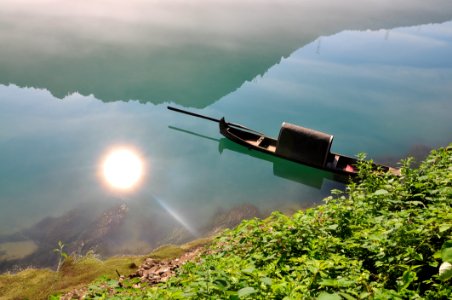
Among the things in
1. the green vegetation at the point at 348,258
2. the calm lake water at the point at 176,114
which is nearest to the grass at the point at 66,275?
the calm lake water at the point at 176,114

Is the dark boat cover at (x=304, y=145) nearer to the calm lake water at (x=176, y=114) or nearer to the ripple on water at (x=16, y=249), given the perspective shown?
the calm lake water at (x=176, y=114)

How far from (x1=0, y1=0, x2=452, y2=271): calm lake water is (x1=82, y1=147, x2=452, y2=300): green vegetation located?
1005 cm

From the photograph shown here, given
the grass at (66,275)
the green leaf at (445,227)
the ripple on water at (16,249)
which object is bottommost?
the ripple on water at (16,249)

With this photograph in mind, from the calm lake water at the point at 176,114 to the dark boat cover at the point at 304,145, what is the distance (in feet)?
6.77

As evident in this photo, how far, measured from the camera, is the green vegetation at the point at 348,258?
382cm

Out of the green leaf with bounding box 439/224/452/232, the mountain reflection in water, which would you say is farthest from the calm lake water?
the green leaf with bounding box 439/224/452/232

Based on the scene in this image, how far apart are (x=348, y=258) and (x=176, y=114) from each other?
2936cm

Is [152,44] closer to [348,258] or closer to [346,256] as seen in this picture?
[346,256]

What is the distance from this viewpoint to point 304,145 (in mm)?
19172

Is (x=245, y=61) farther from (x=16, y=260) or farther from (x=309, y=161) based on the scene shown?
(x=16, y=260)

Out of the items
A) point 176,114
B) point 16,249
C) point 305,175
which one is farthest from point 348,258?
point 176,114

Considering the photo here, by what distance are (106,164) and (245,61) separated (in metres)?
40.4

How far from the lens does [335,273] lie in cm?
445

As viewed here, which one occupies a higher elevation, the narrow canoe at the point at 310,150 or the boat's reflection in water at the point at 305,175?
the narrow canoe at the point at 310,150
